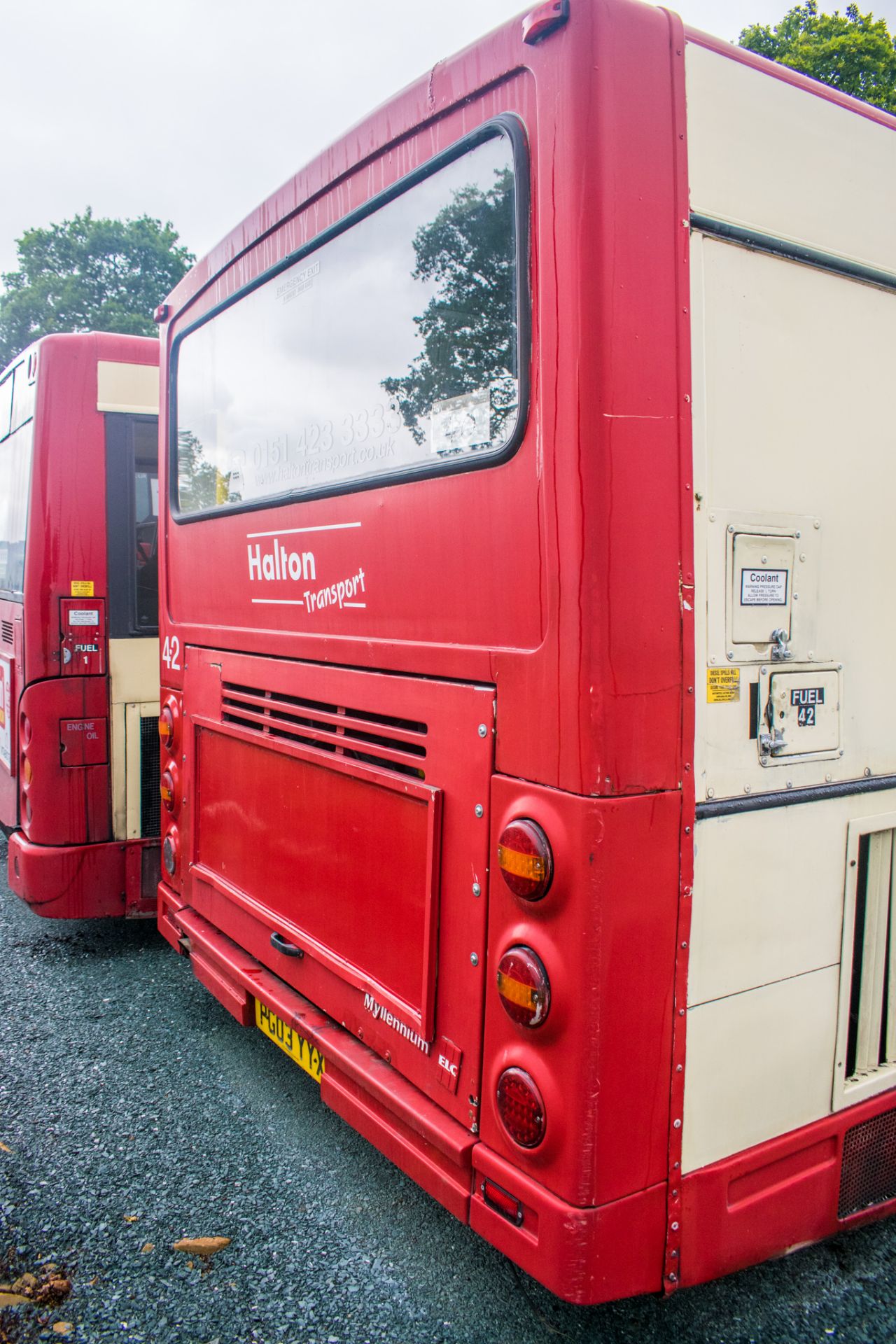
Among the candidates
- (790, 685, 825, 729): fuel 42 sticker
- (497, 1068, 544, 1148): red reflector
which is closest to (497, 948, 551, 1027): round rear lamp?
(497, 1068, 544, 1148): red reflector

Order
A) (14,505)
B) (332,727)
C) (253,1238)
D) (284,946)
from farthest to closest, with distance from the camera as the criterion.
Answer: (14,505)
(284,946)
(332,727)
(253,1238)

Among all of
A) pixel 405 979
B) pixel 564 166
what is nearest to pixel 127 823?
pixel 405 979

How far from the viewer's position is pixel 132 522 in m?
4.58

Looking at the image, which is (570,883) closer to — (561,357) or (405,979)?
(405,979)

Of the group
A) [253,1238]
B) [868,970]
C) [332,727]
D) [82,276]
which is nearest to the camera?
[868,970]

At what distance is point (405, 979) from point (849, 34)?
21.1 meters

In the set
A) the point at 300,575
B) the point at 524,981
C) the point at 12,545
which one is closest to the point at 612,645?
the point at 524,981

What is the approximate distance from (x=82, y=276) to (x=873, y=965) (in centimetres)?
3602

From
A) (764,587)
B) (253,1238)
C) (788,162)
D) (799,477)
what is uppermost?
(788,162)

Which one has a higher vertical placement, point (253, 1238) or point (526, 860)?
point (526, 860)

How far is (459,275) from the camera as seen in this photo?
2123 mm

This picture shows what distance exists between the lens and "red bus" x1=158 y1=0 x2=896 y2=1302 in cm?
178

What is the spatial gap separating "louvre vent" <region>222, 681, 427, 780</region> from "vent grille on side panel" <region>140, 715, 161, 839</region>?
1.43m

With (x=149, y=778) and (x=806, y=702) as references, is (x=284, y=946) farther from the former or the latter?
(x=149, y=778)
